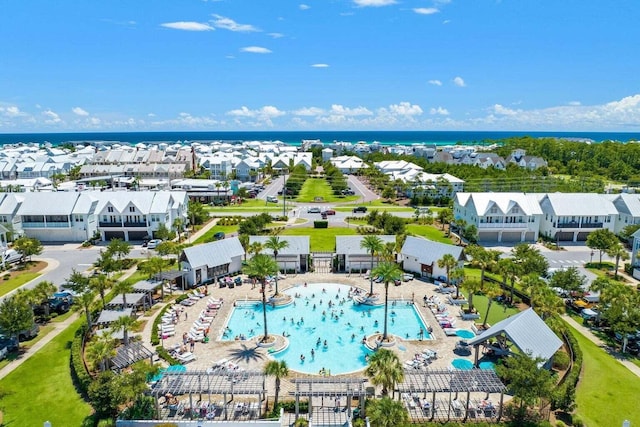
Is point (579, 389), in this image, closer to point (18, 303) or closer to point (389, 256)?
point (389, 256)

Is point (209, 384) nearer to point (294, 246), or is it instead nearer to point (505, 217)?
point (294, 246)

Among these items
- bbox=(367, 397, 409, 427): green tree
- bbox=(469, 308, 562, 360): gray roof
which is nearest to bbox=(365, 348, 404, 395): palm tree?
bbox=(367, 397, 409, 427): green tree

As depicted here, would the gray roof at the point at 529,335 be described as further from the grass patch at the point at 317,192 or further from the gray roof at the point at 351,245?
the grass patch at the point at 317,192

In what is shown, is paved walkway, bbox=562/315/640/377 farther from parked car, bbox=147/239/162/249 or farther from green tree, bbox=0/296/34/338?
parked car, bbox=147/239/162/249

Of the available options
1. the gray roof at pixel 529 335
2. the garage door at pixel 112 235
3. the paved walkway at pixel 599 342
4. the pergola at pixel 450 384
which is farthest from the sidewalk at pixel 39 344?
the paved walkway at pixel 599 342

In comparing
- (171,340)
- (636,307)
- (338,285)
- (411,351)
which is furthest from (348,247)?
(636,307)

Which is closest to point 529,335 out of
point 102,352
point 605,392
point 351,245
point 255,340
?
point 605,392
